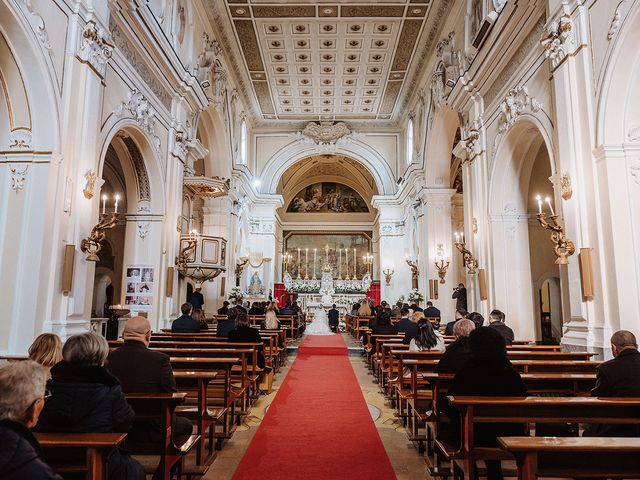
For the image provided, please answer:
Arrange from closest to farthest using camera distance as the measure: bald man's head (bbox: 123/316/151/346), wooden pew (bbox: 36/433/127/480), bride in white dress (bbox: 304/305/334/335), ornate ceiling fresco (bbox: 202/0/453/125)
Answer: wooden pew (bbox: 36/433/127/480) → bald man's head (bbox: 123/316/151/346) → ornate ceiling fresco (bbox: 202/0/453/125) → bride in white dress (bbox: 304/305/334/335)

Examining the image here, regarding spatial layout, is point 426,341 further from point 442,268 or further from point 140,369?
point 442,268

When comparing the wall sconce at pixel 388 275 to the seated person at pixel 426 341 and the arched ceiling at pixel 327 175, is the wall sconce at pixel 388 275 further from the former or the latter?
the seated person at pixel 426 341

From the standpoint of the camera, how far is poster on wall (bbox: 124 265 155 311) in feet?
30.1

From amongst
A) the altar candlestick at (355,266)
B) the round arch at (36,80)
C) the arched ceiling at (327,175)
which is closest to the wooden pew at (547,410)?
the round arch at (36,80)

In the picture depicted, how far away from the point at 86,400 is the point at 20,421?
69 cm

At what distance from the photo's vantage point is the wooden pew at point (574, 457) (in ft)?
6.59

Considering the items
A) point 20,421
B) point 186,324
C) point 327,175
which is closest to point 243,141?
point 327,175

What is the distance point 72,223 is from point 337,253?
23.3 meters

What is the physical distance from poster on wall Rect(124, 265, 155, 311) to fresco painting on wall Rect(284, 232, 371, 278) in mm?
19601

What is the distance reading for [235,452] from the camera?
4.26 metres

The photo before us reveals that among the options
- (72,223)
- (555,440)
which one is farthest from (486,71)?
(555,440)

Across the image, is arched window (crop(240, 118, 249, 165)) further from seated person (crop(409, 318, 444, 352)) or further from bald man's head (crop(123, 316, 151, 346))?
bald man's head (crop(123, 316, 151, 346))

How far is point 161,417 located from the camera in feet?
10.0

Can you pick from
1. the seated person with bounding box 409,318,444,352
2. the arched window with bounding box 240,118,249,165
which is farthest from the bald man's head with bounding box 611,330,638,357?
the arched window with bounding box 240,118,249,165
